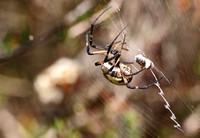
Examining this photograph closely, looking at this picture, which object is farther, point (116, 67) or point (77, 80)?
point (77, 80)

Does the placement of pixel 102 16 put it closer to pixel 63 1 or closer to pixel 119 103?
pixel 63 1

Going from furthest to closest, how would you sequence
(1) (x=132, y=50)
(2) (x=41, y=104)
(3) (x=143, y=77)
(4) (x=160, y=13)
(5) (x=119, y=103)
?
(2) (x=41, y=104) → (5) (x=119, y=103) → (3) (x=143, y=77) → (1) (x=132, y=50) → (4) (x=160, y=13)

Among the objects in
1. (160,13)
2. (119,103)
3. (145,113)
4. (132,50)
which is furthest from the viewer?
(119,103)

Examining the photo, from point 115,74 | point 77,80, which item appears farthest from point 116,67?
point 77,80

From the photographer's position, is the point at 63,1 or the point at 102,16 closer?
the point at 102,16

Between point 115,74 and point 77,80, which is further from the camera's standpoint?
point 77,80

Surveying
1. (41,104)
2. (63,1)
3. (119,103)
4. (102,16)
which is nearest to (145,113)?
(119,103)

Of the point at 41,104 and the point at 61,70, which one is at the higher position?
the point at 61,70

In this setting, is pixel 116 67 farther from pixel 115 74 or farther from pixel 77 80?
pixel 77 80
